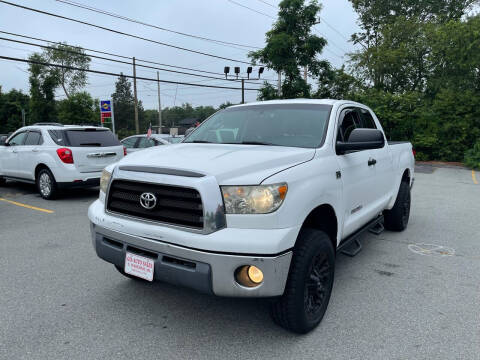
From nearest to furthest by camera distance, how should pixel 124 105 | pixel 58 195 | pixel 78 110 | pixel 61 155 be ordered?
1. pixel 61 155
2. pixel 58 195
3. pixel 78 110
4. pixel 124 105

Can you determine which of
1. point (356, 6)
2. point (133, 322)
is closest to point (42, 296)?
point (133, 322)

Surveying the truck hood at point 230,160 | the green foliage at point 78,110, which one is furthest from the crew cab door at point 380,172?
the green foliage at point 78,110

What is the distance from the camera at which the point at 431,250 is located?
4949mm

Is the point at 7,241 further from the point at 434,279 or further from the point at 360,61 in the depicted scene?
the point at 360,61

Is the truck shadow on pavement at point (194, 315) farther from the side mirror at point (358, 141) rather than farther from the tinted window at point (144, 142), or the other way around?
the tinted window at point (144, 142)

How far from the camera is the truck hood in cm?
253

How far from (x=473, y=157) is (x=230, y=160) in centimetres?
1699

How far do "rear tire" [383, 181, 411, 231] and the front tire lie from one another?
2.90 metres

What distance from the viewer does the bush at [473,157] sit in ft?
52.5

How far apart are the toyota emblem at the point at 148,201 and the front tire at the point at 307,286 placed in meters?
1.04

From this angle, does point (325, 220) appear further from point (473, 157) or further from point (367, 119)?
point (473, 157)


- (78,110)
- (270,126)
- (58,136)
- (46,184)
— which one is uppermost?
(78,110)

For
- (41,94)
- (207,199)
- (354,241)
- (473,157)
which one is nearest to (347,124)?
(354,241)

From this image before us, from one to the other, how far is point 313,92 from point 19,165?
901 inches
